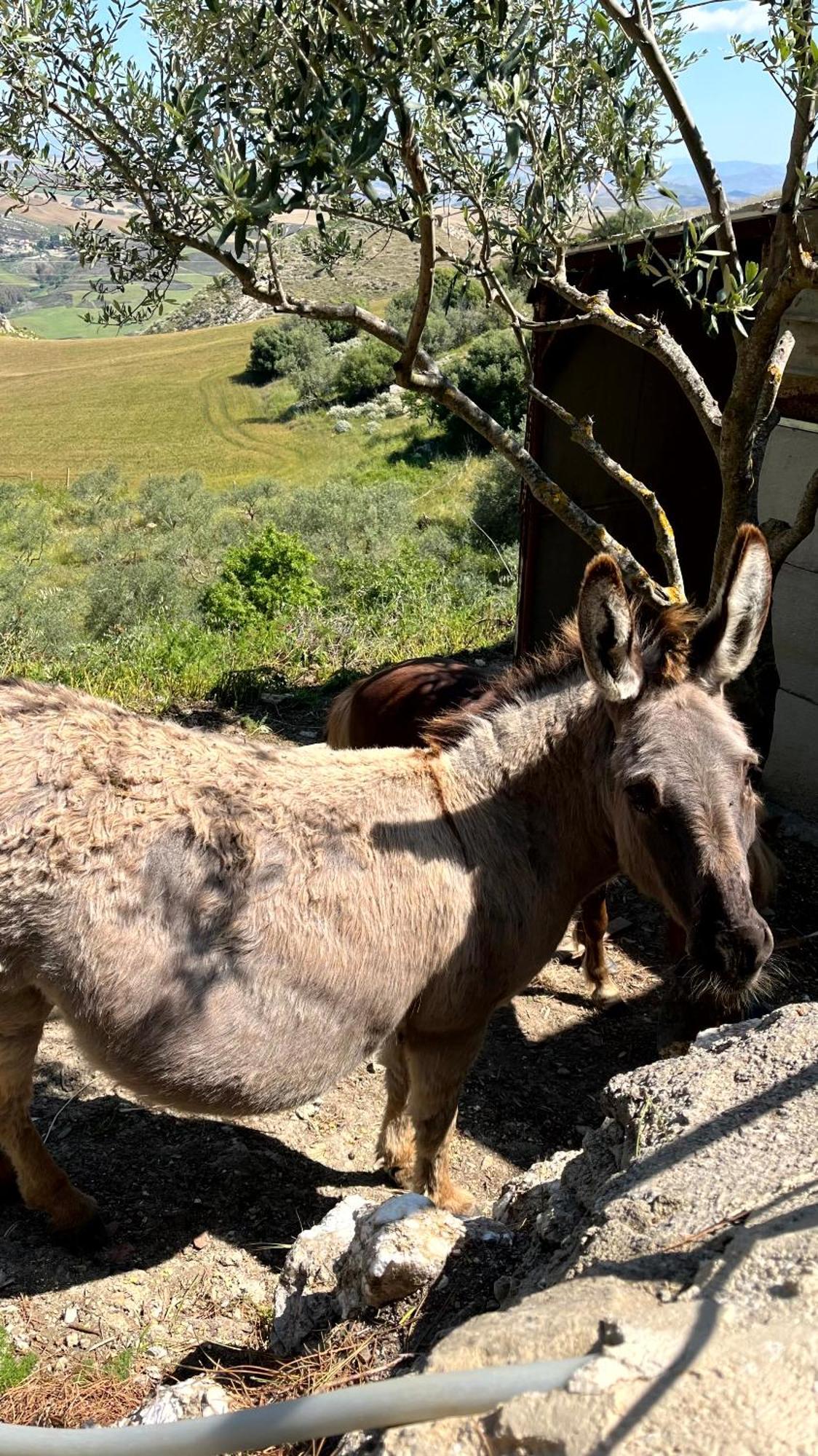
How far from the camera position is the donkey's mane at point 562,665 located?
369 cm

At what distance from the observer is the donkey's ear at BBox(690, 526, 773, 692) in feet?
11.5

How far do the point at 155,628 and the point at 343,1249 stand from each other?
32.4 feet

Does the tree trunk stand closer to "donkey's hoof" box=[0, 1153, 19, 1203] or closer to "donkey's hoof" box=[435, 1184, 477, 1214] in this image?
"donkey's hoof" box=[435, 1184, 477, 1214]

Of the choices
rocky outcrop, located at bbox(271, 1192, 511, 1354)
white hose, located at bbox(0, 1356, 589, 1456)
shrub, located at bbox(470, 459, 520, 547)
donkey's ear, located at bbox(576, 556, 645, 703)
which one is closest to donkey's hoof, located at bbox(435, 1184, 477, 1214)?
rocky outcrop, located at bbox(271, 1192, 511, 1354)

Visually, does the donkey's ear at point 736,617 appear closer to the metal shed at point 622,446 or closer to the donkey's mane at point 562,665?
the donkey's mane at point 562,665

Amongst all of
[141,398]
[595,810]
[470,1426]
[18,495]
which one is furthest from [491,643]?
[141,398]

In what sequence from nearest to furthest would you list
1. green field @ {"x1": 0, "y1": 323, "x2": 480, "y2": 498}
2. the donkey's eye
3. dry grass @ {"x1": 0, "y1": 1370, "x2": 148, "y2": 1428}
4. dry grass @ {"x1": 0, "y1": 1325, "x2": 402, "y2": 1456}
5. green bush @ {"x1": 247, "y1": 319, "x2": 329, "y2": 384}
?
dry grass @ {"x1": 0, "y1": 1325, "x2": 402, "y2": 1456} → dry grass @ {"x1": 0, "y1": 1370, "x2": 148, "y2": 1428} → the donkey's eye → green field @ {"x1": 0, "y1": 323, "x2": 480, "y2": 498} → green bush @ {"x1": 247, "y1": 319, "x2": 329, "y2": 384}

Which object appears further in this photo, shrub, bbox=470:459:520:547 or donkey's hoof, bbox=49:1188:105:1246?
shrub, bbox=470:459:520:547

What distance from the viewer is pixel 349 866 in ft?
11.9

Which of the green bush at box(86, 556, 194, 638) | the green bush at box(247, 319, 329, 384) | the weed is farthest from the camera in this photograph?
the green bush at box(247, 319, 329, 384)

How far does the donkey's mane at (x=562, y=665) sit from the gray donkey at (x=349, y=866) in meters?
0.01

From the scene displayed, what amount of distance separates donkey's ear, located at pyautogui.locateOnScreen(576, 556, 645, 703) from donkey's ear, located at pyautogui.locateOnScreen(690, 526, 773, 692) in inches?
9.7

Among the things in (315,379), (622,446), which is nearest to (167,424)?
(315,379)

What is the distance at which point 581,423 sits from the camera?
19.1ft
